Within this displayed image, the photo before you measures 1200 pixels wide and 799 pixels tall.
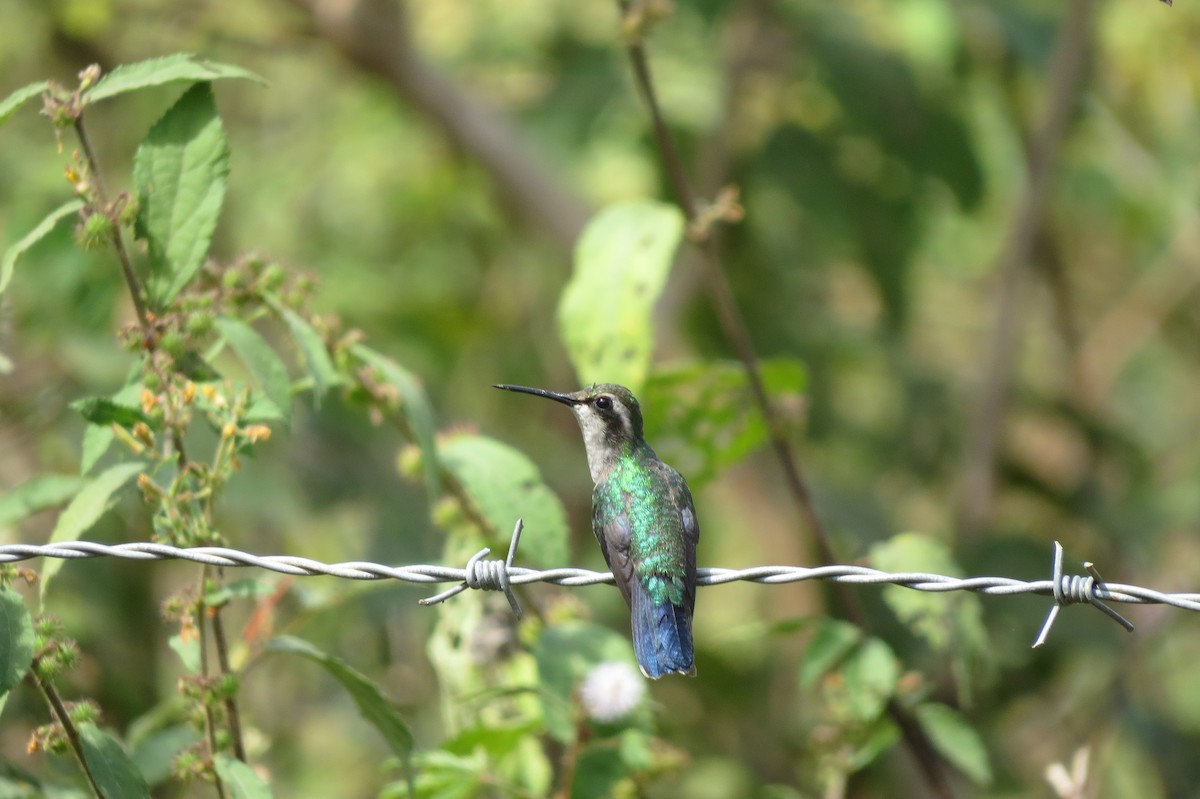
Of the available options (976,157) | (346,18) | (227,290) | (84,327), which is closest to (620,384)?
(227,290)

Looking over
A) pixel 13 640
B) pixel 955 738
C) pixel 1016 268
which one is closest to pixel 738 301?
pixel 1016 268

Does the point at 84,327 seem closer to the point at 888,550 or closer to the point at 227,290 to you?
the point at 227,290

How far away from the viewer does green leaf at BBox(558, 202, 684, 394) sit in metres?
3.65

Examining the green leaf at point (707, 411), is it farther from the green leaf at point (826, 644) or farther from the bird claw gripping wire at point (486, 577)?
the bird claw gripping wire at point (486, 577)

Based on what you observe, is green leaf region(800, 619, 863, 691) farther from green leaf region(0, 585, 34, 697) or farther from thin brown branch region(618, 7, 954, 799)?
green leaf region(0, 585, 34, 697)

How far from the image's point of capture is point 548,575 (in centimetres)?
265

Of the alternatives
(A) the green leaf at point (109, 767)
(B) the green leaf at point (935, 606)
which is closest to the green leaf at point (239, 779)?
(A) the green leaf at point (109, 767)

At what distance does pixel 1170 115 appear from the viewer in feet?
27.4

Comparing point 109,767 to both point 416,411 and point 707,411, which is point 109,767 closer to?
point 416,411

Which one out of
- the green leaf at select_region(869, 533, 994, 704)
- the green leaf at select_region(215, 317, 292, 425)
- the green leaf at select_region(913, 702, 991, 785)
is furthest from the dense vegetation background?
the green leaf at select_region(215, 317, 292, 425)

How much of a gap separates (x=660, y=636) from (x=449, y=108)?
14.4 ft

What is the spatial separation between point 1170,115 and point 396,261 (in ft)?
16.0

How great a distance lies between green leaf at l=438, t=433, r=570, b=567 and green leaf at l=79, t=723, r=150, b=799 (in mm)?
978

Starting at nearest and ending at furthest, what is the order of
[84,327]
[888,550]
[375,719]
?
1. [375,719]
2. [888,550]
3. [84,327]
